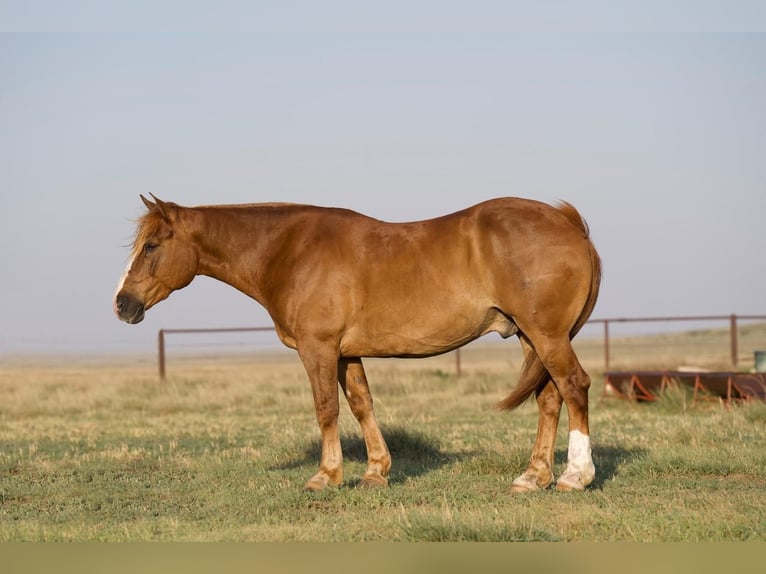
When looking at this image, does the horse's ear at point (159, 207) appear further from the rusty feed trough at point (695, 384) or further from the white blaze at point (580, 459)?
the rusty feed trough at point (695, 384)

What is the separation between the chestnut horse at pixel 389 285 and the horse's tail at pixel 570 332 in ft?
0.03

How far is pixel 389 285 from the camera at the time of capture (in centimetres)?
754

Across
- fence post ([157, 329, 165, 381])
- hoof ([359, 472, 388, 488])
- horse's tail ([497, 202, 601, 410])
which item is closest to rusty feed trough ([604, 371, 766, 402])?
horse's tail ([497, 202, 601, 410])

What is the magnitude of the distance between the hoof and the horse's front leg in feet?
0.66

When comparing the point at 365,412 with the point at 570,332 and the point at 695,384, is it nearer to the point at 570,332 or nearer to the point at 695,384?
the point at 570,332

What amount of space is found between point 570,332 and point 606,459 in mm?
2212

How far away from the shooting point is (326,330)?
7.55 meters

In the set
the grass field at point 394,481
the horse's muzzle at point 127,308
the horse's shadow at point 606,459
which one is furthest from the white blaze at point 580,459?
the horse's muzzle at point 127,308

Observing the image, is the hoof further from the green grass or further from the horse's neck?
the horse's neck

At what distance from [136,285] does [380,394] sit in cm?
1183

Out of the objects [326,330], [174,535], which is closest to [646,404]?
[326,330]

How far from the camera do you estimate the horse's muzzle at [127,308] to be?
7.91 m

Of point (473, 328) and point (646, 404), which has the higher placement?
point (473, 328)

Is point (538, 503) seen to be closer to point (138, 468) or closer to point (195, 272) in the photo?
point (195, 272)
